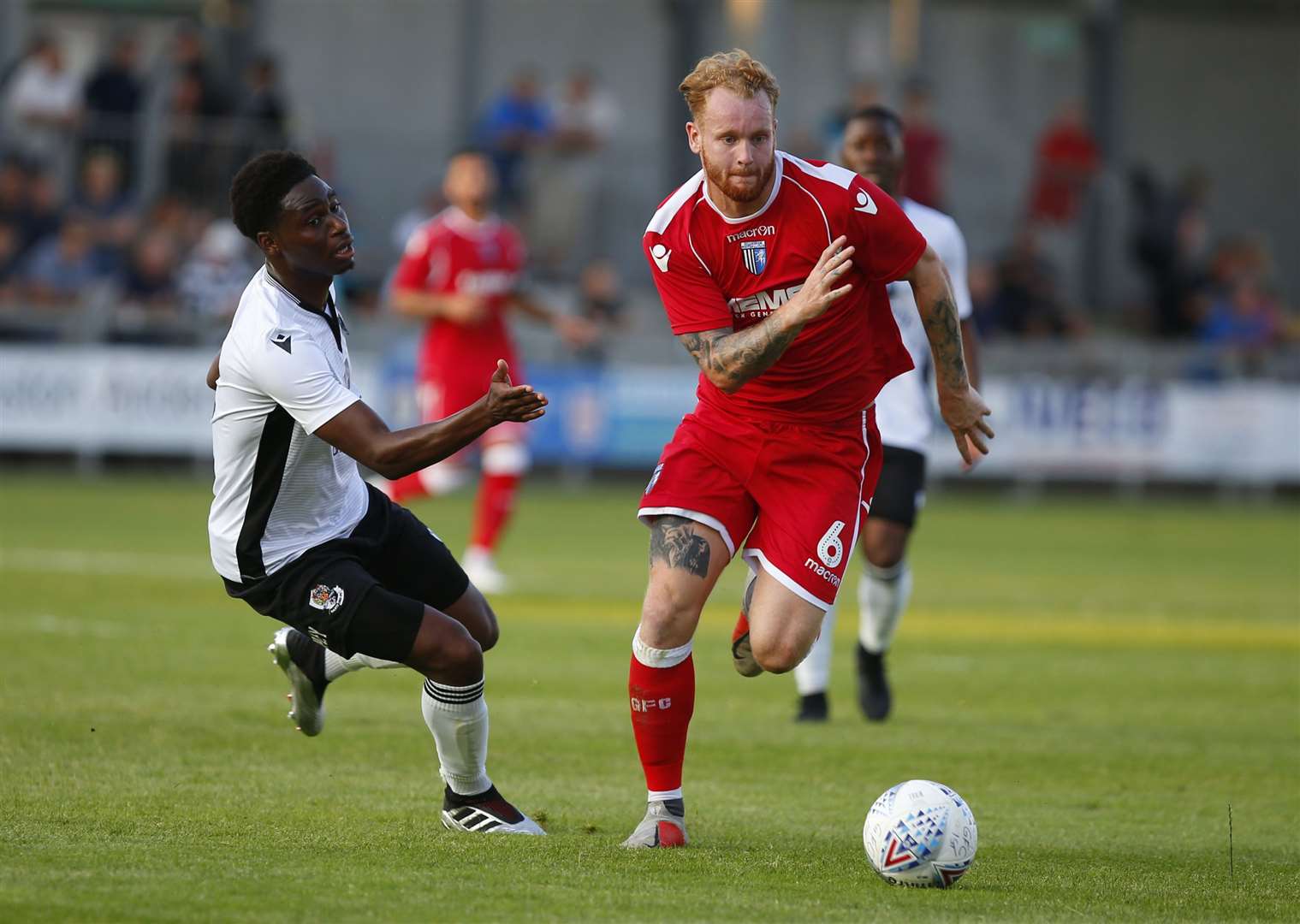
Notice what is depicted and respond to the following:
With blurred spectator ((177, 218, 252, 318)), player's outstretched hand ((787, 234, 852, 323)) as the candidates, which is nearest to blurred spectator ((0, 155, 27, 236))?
blurred spectator ((177, 218, 252, 318))

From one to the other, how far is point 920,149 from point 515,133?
5345mm

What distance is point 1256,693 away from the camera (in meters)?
10.5

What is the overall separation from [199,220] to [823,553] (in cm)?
1862

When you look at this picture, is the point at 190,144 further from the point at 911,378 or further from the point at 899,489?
the point at 899,489

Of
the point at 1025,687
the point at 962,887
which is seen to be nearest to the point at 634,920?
the point at 962,887

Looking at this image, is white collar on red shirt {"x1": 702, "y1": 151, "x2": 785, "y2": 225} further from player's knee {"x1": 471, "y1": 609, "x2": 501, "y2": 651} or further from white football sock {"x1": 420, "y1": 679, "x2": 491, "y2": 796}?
white football sock {"x1": 420, "y1": 679, "x2": 491, "y2": 796}

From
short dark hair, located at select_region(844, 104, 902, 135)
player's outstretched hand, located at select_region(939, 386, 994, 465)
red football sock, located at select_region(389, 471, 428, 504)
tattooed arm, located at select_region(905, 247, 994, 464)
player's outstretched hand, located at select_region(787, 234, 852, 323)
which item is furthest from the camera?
red football sock, located at select_region(389, 471, 428, 504)

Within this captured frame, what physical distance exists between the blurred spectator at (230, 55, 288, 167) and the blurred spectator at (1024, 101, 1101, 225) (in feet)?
36.6

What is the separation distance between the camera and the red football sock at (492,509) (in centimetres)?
1370

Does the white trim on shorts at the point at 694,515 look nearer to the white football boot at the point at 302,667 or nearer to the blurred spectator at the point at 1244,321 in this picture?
the white football boot at the point at 302,667

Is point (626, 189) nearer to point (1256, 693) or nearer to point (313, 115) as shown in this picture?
point (313, 115)

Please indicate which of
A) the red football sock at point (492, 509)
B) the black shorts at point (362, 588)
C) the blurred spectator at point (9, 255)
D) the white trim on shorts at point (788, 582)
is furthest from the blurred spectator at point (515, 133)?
the white trim on shorts at point (788, 582)

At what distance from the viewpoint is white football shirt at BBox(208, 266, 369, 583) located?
20.2 ft

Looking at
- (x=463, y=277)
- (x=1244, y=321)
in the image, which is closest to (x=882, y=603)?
(x=463, y=277)
